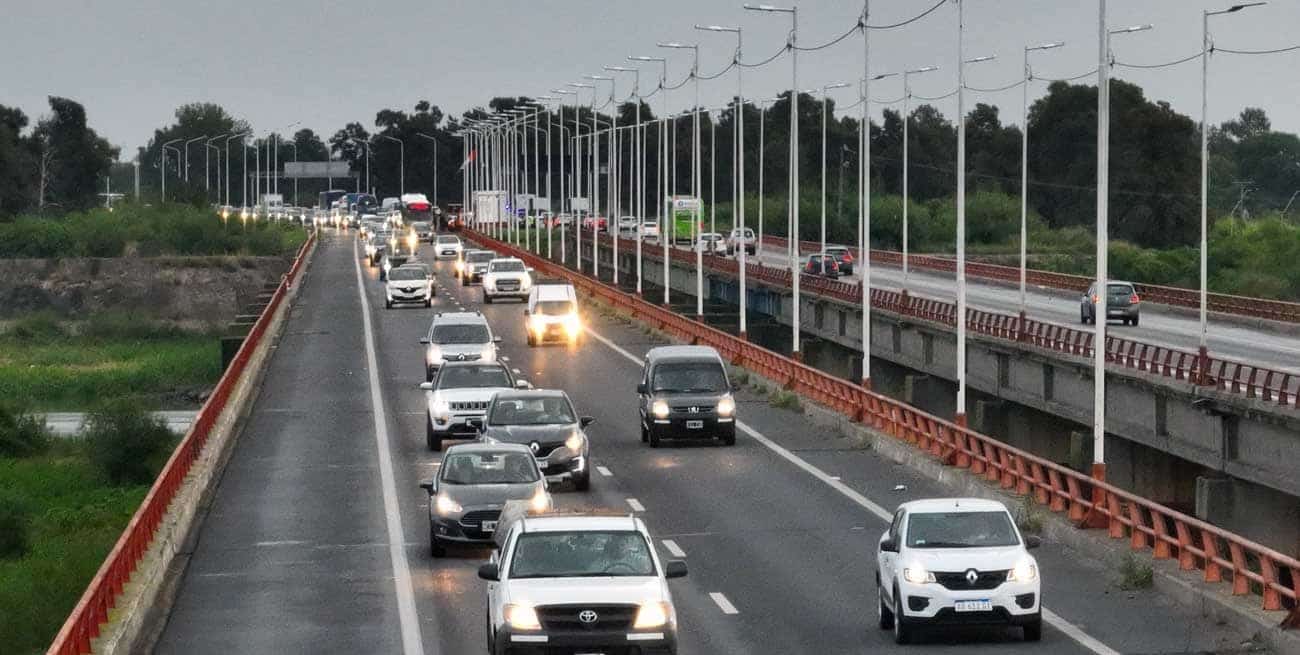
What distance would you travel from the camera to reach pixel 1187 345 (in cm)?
6712

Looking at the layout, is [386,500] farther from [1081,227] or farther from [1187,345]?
[1081,227]

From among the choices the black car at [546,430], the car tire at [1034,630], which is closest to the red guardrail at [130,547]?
the black car at [546,430]

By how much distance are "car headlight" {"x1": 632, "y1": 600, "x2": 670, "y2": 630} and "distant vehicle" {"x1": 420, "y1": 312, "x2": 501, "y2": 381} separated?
34.7 meters

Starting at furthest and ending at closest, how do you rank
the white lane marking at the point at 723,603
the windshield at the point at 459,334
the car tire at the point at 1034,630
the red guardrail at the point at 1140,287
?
the red guardrail at the point at 1140,287
the windshield at the point at 459,334
the white lane marking at the point at 723,603
the car tire at the point at 1034,630

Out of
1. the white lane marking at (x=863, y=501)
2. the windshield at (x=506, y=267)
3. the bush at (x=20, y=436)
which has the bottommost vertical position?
the bush at (x=20, y=436)

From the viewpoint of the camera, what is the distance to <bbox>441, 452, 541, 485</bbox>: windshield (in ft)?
95.2

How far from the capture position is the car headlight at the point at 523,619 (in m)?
19.3

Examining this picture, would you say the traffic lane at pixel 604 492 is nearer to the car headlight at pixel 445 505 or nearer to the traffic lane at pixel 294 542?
the car headlight at pixel 445 505

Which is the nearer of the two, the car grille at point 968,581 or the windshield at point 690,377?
the car grille at point 968,581

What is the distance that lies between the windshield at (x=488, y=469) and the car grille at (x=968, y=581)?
8.43m

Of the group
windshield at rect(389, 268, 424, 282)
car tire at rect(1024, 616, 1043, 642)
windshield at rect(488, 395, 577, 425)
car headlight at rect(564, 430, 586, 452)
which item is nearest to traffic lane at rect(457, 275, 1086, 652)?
car tire at rect(1024, 616, 1043, 642)

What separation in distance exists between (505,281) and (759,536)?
59.3m

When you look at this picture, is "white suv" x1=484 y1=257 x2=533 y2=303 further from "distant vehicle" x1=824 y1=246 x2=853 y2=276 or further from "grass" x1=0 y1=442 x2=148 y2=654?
"distant vehicle" x1=824 y1=246 x2=853 y2=276

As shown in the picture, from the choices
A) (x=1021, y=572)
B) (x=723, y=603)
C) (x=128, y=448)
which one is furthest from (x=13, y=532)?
(x=1021, y=572)
